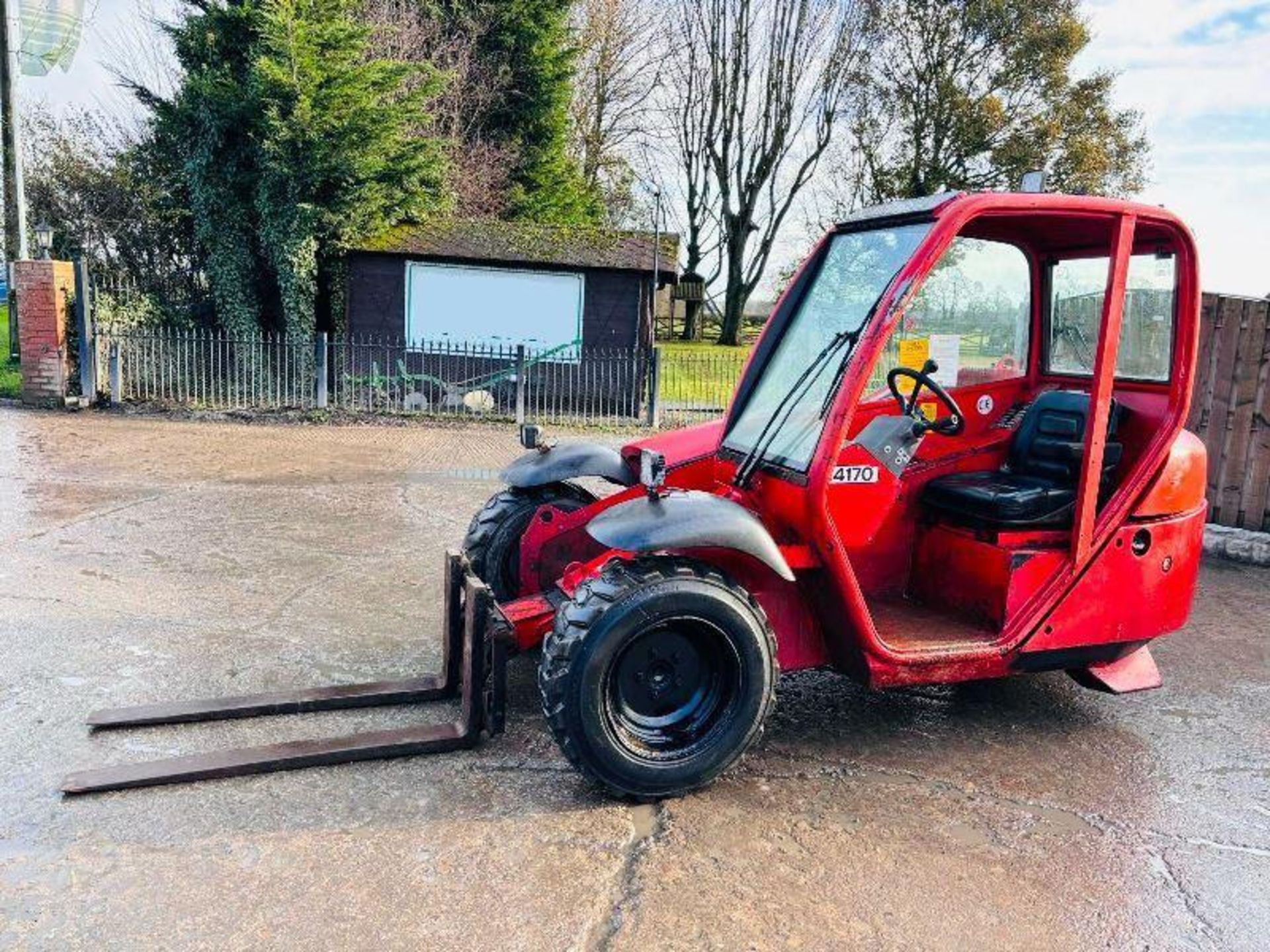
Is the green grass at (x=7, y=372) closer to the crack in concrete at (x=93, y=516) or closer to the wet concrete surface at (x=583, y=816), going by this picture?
the crack in concrete at (x=93, y=516)

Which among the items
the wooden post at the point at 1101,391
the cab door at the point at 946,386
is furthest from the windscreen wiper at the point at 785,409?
the wooden post at the point at 1101,391

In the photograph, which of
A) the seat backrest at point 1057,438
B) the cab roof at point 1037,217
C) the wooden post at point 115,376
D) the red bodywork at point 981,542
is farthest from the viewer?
the wooden post at point 115,376

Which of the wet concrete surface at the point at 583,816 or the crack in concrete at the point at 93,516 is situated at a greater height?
the crack in concrete at the point at 93,516

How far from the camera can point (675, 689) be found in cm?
366

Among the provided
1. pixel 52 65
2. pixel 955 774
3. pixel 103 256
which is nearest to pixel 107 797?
pixel 955 774

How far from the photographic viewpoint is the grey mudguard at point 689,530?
3.37 meters

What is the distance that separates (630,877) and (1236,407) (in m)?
7.14

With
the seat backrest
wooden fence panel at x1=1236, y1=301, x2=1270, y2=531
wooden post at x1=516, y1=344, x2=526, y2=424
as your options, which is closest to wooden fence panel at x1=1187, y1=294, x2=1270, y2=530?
wooden fence panel at x1=1236, y1=301, x2=1270, y2=531

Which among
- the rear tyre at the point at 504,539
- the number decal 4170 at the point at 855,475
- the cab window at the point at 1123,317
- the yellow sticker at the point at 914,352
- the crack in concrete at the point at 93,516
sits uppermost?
the cab window at the point at 1123,317

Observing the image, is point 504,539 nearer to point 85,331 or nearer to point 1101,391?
point 1101,391

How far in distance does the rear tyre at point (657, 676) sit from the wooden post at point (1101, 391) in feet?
4.50

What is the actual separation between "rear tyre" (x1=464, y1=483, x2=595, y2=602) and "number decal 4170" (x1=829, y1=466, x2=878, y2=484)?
1.46m

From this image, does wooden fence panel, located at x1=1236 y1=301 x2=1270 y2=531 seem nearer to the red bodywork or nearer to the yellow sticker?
the red bodywork

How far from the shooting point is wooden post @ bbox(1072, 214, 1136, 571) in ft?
12.7
